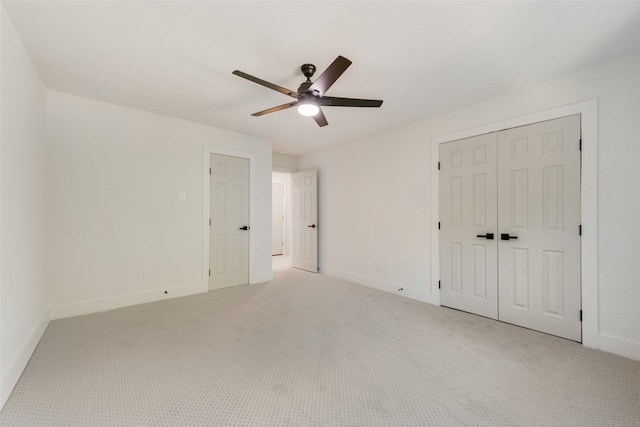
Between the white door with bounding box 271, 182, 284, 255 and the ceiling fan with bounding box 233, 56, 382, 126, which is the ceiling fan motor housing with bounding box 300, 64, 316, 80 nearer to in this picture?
the ceiling fan with bounding box 233, 56, 382, 126

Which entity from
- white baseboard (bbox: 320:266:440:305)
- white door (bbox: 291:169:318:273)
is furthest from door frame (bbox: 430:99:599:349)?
white door (bbox: 291:169:318:273)

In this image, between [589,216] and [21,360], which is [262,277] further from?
[589,216]

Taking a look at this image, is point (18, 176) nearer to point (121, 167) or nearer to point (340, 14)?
point (121, 167)

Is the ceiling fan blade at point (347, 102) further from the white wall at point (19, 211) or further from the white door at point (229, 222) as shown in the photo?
the white door at point (229, 222)

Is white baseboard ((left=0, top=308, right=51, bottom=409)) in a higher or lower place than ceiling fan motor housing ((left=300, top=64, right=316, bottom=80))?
lower

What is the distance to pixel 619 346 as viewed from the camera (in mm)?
2119

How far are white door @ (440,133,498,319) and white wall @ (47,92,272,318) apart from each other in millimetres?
3277

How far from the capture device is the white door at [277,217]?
24.2 feet

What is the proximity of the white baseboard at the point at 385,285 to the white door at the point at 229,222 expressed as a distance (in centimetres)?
160

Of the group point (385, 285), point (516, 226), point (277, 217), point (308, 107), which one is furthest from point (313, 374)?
point (277, 217)

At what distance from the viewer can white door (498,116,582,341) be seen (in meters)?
2.38

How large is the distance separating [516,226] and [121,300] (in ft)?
14.9

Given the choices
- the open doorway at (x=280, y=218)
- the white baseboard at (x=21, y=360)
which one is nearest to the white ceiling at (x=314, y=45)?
the white baseboard at (x=21, y=360)

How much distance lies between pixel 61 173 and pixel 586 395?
→ 4906mm
